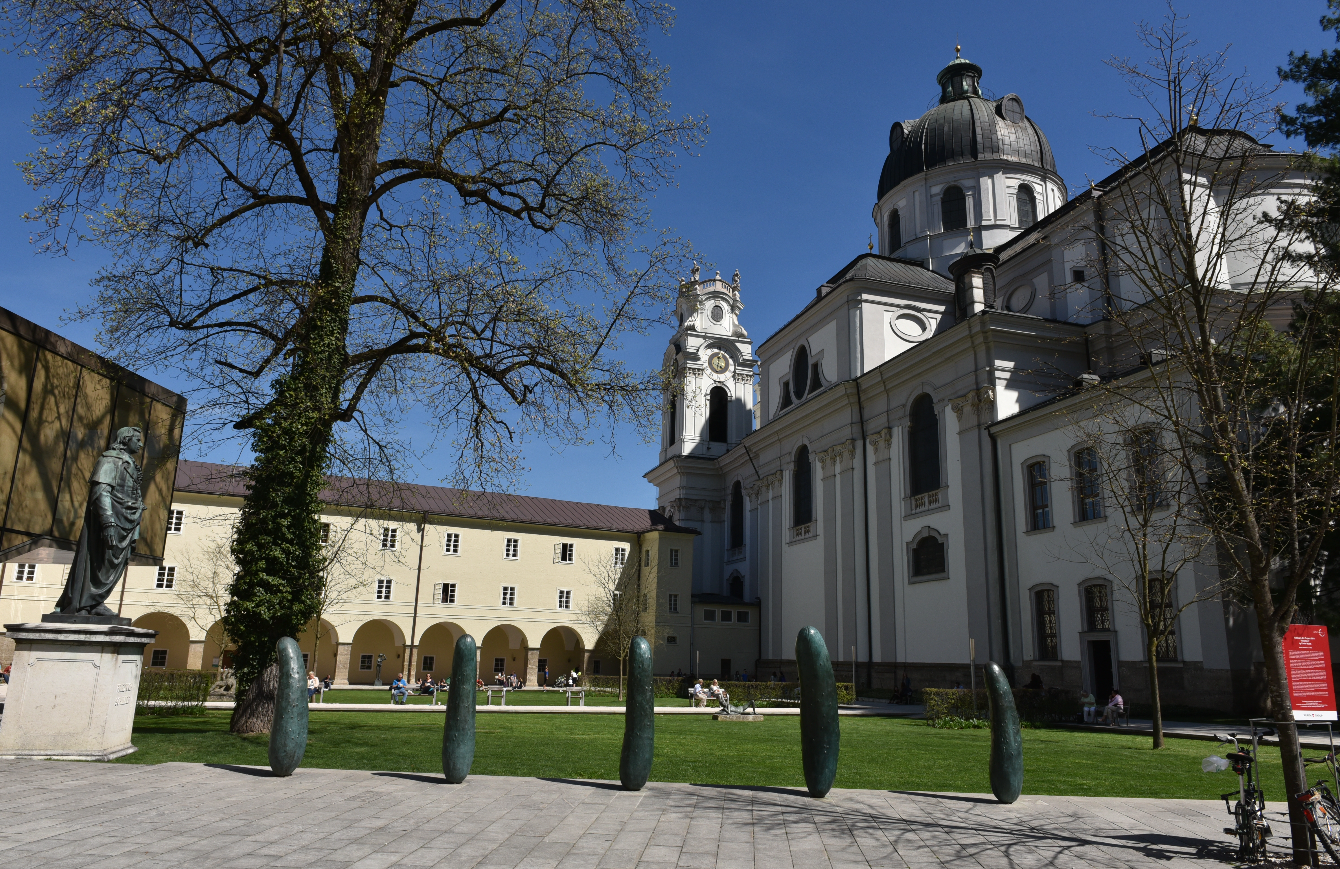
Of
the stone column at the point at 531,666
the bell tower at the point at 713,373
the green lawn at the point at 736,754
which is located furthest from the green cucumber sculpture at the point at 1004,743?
the bell tower at the point at 713,373

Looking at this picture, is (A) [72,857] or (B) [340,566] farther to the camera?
(B) [340,566]

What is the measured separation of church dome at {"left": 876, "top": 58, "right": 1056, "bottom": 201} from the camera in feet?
148

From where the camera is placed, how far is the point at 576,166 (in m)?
16.0

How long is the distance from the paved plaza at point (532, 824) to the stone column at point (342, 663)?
32.4 meters

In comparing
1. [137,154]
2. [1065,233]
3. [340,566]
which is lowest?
[340,566]

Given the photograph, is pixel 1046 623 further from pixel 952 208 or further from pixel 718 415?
pixel 718 415

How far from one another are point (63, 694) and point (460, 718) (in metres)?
4.81

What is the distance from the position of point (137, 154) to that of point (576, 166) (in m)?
7.01

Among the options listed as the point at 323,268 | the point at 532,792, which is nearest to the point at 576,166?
the point at 323,268

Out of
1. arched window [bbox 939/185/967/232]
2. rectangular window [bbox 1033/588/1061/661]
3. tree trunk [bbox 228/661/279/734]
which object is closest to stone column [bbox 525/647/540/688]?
rectangular window [bbox 1033/588/1061/661]

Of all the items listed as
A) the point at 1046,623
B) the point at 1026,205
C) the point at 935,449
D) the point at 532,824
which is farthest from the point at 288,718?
the point at 1026,205

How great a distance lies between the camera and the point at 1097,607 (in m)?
25.7

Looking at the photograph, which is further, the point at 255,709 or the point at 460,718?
the point at 255,709

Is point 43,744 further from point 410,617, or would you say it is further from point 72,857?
point 410,617
